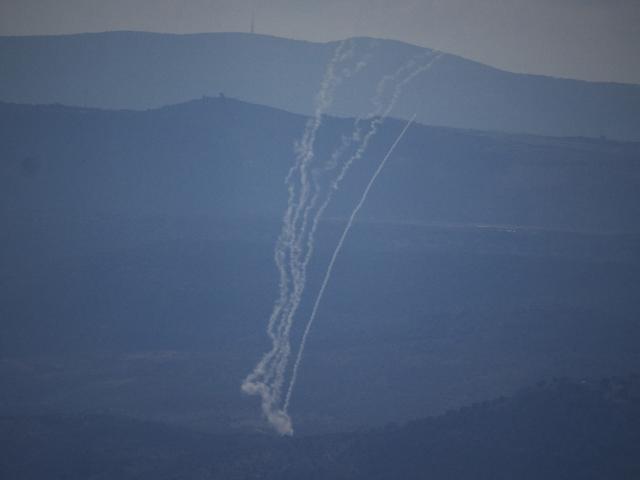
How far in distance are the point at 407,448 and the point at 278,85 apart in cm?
9566

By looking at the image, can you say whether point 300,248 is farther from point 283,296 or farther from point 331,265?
point 283,296

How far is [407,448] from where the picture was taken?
1944 cm

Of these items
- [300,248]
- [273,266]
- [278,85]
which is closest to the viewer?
[273,266]

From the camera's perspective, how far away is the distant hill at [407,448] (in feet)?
58.9

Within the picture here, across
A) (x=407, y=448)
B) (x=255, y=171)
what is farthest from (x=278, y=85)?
(x=407, y=448)

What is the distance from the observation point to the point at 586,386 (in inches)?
798

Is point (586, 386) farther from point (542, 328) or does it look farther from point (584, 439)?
point (542, 328)

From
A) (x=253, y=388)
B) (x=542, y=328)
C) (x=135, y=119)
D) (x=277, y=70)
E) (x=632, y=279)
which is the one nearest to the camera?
(x=253, y=388)

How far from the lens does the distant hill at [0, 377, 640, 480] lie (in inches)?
706

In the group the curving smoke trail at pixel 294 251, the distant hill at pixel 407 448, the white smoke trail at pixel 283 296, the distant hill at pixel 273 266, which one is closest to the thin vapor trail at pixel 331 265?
the curving smoke trail at pixel 294 251

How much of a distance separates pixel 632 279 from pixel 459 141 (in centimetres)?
2507

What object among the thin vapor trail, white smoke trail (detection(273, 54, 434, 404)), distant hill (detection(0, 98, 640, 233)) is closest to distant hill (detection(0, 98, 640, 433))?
distant hill (detection(0, 98, 640, 233))

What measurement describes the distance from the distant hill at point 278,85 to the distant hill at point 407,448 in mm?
84225

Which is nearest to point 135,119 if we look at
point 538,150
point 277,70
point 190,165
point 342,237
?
point 190,165
